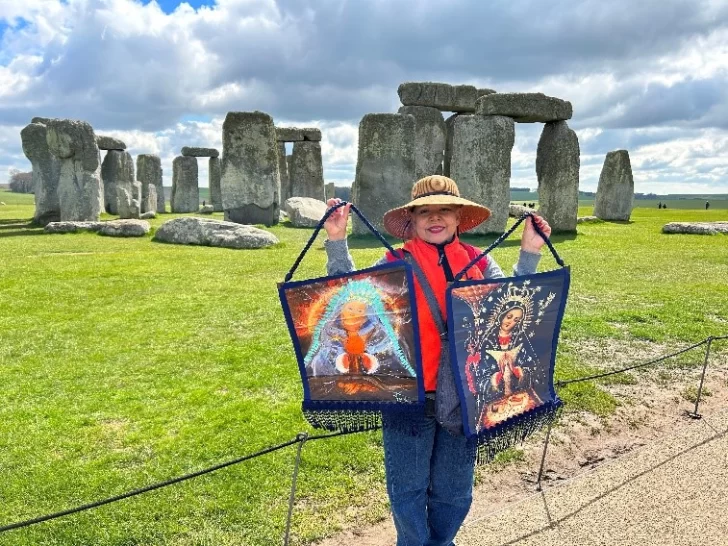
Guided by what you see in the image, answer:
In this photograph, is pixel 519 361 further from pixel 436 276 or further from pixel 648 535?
pixel 648 535

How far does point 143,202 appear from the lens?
84.4ft

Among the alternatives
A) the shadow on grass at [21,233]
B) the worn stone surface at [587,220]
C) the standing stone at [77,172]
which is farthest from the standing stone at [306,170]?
the shadow on grass at [21,233]

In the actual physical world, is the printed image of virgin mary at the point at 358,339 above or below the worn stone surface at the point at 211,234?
above

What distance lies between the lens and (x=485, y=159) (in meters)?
14.1

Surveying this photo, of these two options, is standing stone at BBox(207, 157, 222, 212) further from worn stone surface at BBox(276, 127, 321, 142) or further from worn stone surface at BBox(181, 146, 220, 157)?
worn stone surface at BBox(276, 127, 321, 142)

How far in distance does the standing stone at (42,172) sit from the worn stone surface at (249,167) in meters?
4.83

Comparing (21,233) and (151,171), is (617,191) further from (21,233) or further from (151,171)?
(151,171)

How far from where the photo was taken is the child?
93.7 inches

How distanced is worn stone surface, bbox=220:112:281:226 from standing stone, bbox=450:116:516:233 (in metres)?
5.88

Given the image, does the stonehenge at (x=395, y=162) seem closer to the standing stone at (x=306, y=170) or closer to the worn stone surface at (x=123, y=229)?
the standing stone at (x=306, y=170)

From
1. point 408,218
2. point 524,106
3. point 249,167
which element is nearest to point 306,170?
point 249,167

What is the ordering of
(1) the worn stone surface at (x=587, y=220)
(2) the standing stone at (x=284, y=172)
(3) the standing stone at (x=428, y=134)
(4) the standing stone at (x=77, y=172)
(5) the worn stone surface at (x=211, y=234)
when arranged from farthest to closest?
1. (2) the standing stone at (x=284, y=172)
2. (1) the worn stone surface at (x=587, y=220)
3. (3) the standing stone at (x=428, y=134)
4. (4) the standing stone at (x=77, y=172)
5. (5) the worn stone surface at (x=211, y=234)

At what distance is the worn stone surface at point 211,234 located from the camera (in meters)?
12.5

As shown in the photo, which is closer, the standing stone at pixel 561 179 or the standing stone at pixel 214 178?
the standing stone at pixel 561 179
